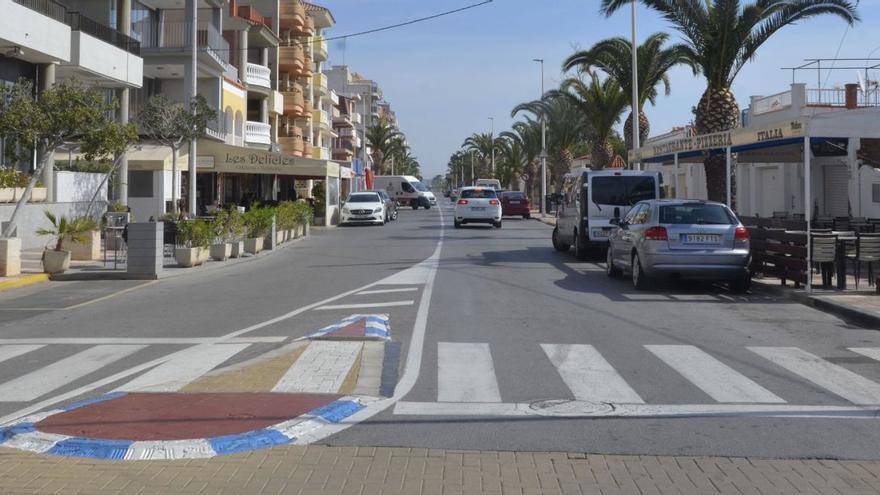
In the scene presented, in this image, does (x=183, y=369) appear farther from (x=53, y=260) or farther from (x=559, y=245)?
(x=559, y=245)

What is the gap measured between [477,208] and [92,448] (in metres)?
33.8

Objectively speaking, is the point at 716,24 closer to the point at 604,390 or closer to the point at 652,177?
the point at 652,177

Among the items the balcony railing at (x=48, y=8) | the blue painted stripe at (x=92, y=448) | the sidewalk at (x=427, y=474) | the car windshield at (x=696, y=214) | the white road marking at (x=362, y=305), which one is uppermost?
the balcony railing at (x=48, y=8)

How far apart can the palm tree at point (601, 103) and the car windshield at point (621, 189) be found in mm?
20053

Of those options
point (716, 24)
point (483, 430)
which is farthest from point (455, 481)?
point (716, 24)

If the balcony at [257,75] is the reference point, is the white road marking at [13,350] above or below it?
below

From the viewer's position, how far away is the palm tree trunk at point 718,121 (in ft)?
82.3

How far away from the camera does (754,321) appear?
13375 mm

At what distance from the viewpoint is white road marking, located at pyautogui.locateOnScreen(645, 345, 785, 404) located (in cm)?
841

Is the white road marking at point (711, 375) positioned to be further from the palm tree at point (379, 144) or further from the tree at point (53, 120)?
the palm tree at point (379, 144)

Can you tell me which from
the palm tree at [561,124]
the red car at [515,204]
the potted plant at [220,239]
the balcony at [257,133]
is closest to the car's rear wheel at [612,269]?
the potted plant at [220,239]

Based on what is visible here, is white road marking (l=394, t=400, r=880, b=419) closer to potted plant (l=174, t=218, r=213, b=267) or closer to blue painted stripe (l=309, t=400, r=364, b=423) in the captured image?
blue painted stripe (l=309, t=400, r=364, b=423)

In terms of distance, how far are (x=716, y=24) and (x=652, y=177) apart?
4406 mm

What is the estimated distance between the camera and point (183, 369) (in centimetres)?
954
